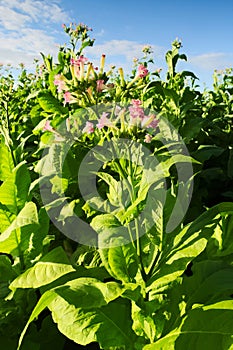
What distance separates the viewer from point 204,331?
153 cm

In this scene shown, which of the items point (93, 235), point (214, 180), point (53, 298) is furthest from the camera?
point (214, 180)

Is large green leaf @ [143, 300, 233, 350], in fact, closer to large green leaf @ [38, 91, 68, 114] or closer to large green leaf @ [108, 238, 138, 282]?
large green leaf @ [108, 238, 138, 282]

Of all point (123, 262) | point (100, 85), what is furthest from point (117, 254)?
point (100, 85)

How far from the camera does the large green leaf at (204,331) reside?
1.51 metres

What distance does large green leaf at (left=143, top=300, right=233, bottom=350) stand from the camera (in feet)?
4.95

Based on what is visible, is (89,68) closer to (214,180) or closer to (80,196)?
(80,196)

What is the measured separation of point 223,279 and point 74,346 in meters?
0.97

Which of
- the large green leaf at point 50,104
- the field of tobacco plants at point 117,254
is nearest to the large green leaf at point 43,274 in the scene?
the field of tobacco plants at point 117,254

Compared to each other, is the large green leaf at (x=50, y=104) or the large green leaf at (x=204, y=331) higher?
the large green leaf at (x=50, y=104)

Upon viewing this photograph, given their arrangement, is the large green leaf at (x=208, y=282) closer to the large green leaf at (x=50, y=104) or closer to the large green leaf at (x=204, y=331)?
the large green leaf at (x=204, y=331)

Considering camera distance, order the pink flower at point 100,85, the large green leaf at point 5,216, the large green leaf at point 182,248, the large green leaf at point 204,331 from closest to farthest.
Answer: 1. the large green leaf at point 204,331
2. the large green leaf at point 182,248
3. the pink flower at point 100,85
4. the large green leaf at point 5,216

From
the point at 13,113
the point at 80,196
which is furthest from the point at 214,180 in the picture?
the point at 13,113

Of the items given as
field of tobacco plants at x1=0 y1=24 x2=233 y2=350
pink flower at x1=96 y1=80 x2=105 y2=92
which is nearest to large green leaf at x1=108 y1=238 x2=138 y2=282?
field of tobacco plants at x1=0 y1=24 x2=233 y2=350

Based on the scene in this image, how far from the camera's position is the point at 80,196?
288cm
